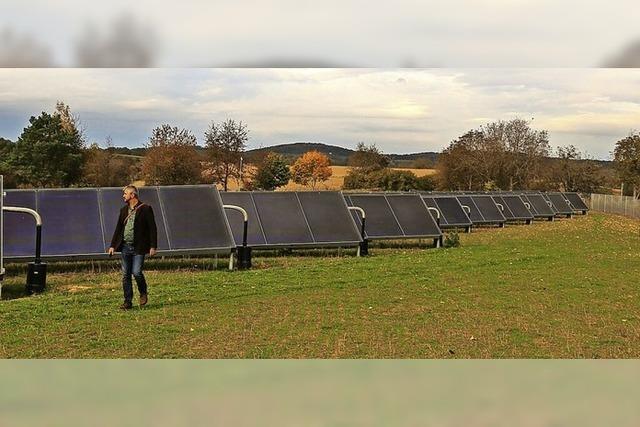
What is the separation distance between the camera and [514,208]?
24.6 m

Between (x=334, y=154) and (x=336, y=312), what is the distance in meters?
3.74

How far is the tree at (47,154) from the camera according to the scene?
31.1 ft

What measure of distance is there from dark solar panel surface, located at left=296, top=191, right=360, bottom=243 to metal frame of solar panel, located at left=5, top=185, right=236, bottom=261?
2772 millimetres

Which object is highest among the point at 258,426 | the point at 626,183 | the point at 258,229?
the point at 626,183

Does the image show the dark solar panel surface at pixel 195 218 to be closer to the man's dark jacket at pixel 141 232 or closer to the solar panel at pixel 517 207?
the man's dark jacket at pixel 141 232

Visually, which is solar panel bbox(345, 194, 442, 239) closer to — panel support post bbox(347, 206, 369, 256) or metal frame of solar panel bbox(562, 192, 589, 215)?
panel support post bbox(347, 206, 369, 256)

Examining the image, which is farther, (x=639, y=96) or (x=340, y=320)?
(x=639, y=96)

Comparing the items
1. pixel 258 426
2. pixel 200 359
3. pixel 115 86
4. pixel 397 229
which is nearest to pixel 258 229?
pixel 397 229

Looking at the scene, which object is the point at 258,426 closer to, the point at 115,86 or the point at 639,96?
the point at 115,86

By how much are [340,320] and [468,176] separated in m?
9.80

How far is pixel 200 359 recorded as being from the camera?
6.92 meters

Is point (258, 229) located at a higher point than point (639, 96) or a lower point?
lower

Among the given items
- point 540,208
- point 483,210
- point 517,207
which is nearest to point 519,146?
point 483,210
